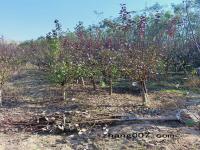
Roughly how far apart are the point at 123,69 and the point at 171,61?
485cm

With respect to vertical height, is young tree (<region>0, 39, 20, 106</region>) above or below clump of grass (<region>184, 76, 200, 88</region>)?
above

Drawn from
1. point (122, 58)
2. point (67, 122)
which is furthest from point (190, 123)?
point (122, 58)

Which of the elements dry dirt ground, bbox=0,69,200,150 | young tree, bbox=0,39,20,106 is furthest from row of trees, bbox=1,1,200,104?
young tree, bbox=0,39,20,106

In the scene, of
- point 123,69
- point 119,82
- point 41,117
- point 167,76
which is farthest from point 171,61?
point 41,117

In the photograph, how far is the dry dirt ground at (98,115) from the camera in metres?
5.84

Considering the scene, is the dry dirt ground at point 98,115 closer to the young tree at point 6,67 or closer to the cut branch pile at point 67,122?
the cut branch pile at point 67,122

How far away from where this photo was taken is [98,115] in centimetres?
727

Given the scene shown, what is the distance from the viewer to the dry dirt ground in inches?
230

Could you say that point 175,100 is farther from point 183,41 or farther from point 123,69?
point 183,41

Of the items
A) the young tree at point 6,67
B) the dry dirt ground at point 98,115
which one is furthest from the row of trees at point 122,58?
the young tree at point 6,67

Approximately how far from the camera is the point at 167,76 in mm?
12227

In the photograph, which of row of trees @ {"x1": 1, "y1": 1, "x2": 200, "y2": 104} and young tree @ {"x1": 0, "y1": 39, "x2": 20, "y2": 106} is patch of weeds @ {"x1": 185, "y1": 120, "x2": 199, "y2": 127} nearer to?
row of trees @ {"x1": 1, "y1": 1, "x2": 200, "y2": 104}

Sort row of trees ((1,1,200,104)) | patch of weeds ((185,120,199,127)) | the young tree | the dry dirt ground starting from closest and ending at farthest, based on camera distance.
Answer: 1. the dry dirt ground
2. patch of weeds ((185,120,199,127))
3. row of trees ((1,1,200,104))
4. the young tree

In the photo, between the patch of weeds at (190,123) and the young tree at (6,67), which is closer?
the patch of weeds at (190,123)
